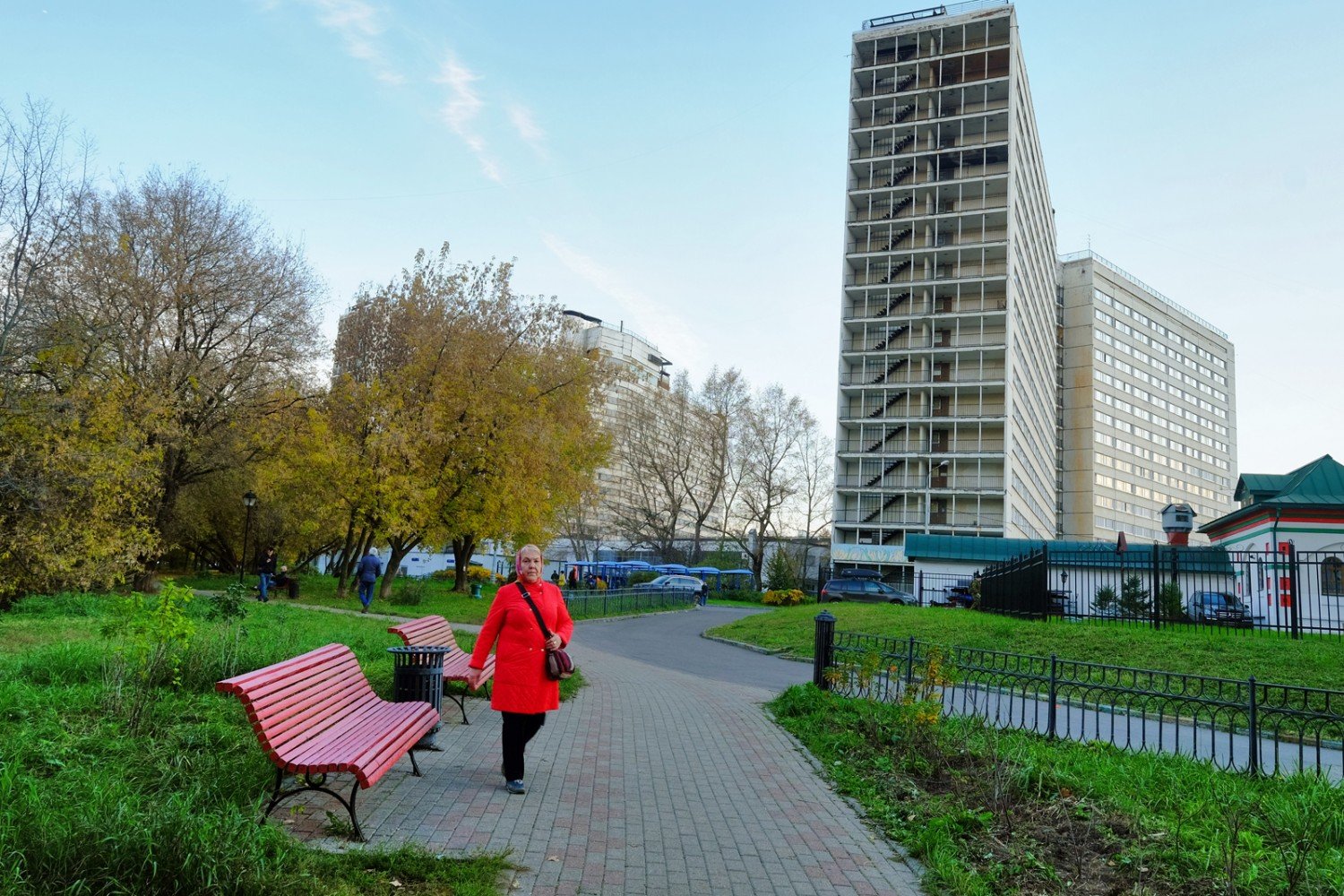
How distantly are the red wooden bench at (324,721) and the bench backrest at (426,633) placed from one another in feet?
6.57

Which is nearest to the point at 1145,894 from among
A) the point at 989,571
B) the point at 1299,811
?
the point at 1299,811

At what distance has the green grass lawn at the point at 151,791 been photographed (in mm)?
3713

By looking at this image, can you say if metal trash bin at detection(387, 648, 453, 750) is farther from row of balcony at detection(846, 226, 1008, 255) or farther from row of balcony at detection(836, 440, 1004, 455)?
row of balcony at detection(846, 226, 1008, 255)

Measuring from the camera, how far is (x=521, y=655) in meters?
6.30

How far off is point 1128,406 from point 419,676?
11484 centimetres

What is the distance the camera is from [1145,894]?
446cm

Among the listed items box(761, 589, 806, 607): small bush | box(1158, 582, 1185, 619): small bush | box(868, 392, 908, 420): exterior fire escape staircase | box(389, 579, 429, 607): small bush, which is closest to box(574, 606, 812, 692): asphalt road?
box(389, 579, 429, 607): small bush

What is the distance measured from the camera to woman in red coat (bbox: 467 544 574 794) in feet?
20.3

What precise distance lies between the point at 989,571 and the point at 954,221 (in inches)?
1739

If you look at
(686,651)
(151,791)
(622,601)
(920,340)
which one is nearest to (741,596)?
(622,601)

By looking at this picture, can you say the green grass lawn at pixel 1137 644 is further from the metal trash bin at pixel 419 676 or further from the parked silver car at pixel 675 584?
the parked silver car at pixel 675 584

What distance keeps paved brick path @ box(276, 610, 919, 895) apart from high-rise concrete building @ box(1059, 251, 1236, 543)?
9851 centimetres

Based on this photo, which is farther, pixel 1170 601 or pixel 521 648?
pixel 1170 601

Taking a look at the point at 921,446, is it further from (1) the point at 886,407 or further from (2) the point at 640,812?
(2) the point at 640,812
